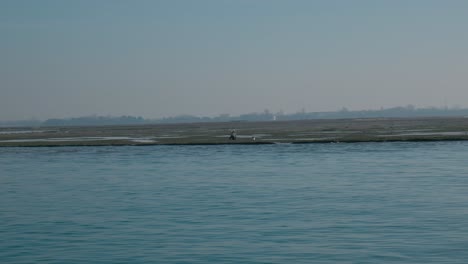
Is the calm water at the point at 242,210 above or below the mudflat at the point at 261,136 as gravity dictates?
below

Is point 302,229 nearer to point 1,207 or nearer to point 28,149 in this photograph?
point 1,207

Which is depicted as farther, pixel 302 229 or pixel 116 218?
pixel 116 218

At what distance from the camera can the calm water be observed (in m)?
19.7

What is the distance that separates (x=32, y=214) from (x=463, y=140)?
42.6 meters

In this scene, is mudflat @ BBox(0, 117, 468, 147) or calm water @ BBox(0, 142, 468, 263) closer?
calm water @ BBox(0, 142, 468, 263)

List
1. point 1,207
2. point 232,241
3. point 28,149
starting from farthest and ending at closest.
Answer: point 28,149 < point 1,207 < point 232,241

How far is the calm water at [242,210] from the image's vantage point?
1970 cm

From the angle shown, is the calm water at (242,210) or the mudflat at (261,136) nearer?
the calm water at (242,210)

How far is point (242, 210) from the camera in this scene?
26.6 meters

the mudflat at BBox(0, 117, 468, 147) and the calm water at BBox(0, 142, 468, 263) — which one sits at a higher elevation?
the mudflat at BBox(0, 117, 468, 147)

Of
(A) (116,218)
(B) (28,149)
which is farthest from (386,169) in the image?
(B) (28,149)

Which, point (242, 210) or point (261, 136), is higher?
point (261, 136)

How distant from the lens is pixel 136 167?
46594 millimetres

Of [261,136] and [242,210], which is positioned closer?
[242,210]
